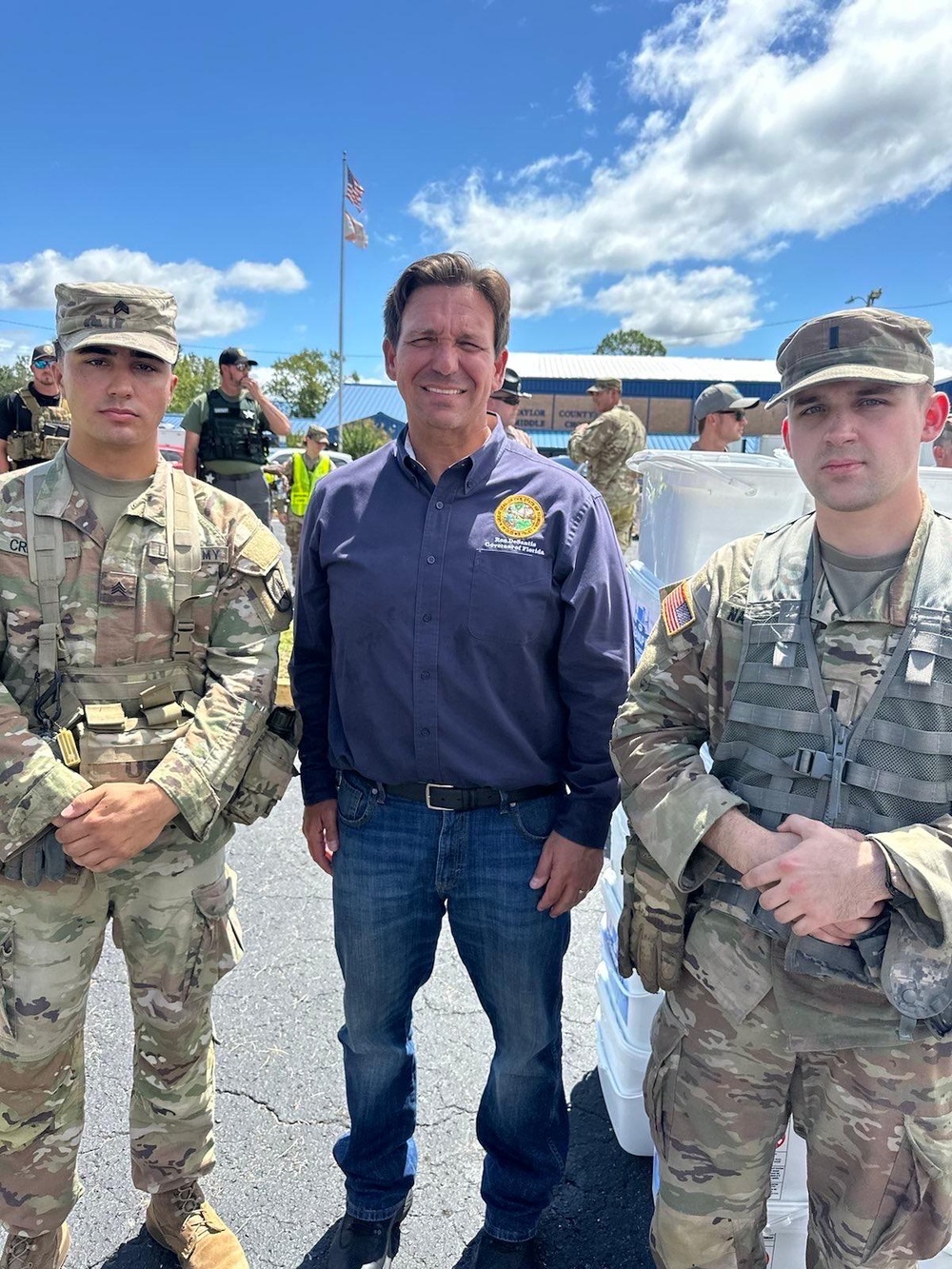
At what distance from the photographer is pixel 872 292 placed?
105 feet

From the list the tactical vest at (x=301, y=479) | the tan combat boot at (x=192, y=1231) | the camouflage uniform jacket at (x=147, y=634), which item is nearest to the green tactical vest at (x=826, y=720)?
the camouflage uniform jacket at (x=147, y=634)

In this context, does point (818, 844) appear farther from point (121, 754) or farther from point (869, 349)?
point (121, 754)

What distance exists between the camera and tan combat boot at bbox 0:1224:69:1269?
5.76 feet

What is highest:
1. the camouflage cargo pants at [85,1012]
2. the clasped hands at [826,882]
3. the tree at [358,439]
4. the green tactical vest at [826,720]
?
the tree at [358,439]

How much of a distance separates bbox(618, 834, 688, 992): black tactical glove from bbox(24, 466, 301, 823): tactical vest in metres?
0.89

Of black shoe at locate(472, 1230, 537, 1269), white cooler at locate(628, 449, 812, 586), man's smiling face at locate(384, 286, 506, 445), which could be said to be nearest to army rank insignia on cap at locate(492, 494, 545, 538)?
man's smiling face at locate(384, 286, 506, 445)

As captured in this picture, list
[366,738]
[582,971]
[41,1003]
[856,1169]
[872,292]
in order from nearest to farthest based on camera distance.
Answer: [856,1169], [41,1003], [366,738], [582,971], [872,292]

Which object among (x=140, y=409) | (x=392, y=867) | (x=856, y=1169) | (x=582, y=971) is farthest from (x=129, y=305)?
(x=582, y=971)

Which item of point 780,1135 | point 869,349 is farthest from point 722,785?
point 869,349

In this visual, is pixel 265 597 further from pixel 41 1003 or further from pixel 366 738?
pixel 41 1003

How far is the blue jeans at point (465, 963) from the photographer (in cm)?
179

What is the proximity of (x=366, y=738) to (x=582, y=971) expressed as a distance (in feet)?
5.70

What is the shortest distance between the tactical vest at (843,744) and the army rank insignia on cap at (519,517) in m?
0.48

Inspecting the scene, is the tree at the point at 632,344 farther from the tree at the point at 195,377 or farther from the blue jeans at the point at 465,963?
the blue jeans at the point at 465,963
